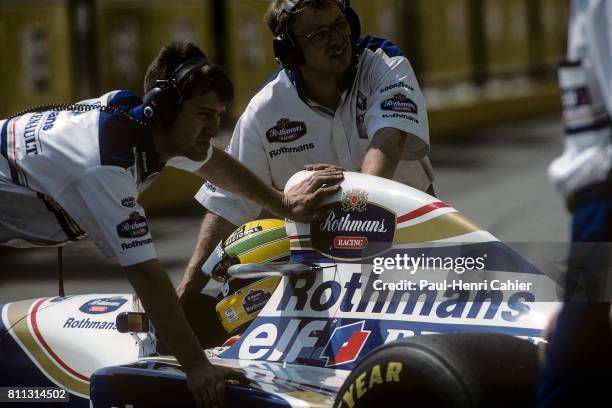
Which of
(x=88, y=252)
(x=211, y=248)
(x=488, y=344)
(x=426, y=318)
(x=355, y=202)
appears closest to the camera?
(x=488, y=344)

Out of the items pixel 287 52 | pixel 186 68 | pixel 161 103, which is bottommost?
pixel 161 103

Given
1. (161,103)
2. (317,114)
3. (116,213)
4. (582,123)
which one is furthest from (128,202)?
(582,123)

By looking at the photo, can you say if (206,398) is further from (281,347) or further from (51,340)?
(51,340)

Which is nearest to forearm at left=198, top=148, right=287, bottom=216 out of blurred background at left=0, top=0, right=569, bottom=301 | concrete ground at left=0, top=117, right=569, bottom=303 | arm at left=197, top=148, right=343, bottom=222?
arm at left=197, top=148, right=343, bottom=222

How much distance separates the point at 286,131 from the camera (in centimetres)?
457

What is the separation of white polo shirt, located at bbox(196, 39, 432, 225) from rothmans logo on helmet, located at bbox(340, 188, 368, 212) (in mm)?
761

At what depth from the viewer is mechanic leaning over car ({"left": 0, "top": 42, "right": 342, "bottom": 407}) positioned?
363 cm

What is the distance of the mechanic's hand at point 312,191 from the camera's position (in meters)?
3.81

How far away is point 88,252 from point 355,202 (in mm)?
7081

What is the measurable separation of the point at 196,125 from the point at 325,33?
0.82 meters

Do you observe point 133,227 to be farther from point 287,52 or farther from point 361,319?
point 287,52

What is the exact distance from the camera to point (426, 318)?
11.6 feet

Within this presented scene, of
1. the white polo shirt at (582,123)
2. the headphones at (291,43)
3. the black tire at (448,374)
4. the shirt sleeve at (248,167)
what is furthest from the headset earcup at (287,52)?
the white polo shirt at (582,123)

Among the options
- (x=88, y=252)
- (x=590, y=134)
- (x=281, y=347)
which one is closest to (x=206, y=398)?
(x=281, y=347)
